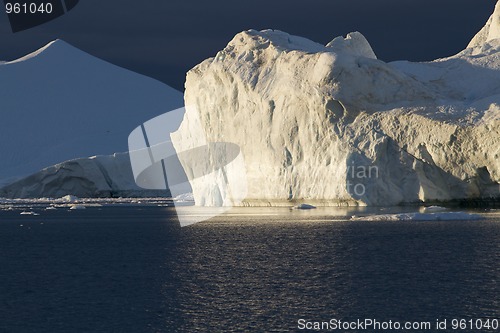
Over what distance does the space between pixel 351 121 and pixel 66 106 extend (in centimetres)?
12595

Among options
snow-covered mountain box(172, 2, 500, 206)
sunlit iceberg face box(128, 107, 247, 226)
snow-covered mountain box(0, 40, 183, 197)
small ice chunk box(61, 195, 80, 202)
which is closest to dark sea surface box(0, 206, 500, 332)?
snow-covered mountain box(172, 2, 500, 206)

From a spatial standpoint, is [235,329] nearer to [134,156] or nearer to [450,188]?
[450,188]

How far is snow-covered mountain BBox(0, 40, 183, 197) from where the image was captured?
15150 centimetres

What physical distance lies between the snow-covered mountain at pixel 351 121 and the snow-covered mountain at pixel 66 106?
76.2 m

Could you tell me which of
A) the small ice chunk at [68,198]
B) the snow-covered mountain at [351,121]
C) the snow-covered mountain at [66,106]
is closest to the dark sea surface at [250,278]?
the snow-covered mountain at [351,121]

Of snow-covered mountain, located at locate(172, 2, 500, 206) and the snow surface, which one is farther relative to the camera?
snow-covered mountain, located at locate(172, 2, 500, 206)

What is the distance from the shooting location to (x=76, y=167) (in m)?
93.3

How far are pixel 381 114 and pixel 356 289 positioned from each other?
3127 centimetres

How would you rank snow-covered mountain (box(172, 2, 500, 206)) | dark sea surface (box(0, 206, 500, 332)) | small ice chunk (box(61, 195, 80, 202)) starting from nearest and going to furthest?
dark sea surface (box(0, 206, 500, 332)), snow-covered mountain (box(172, 2, 500, 206)), small ice chunk (box(61, 195, 80, 202))

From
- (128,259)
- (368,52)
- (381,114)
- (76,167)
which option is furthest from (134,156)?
(128,259)

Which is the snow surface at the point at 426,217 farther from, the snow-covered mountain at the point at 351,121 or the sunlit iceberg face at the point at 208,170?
the sunlit iceberg face at the point at 208,170

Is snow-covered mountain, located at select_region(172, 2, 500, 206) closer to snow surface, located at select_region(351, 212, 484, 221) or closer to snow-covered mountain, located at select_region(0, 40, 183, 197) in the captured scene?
snow surface, located at select_region(351, 212, 484, 221)

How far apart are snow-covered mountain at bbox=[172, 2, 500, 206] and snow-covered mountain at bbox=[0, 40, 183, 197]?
3001 inches

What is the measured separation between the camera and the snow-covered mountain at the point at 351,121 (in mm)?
47219
